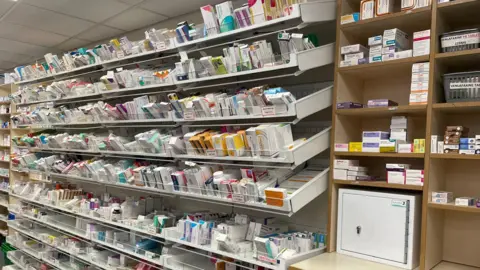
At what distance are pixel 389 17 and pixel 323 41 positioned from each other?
2.15ft

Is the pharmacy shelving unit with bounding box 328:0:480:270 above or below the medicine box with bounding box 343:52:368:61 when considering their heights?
below

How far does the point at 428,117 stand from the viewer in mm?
2137

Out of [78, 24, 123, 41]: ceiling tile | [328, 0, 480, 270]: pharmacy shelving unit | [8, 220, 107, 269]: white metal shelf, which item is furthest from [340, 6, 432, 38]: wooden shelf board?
[8, 220, 107, 269]: white metal shelf

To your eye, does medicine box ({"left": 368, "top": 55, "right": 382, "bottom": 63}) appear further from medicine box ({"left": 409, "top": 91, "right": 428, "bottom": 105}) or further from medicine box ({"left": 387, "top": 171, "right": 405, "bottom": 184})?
medicine box ({"left": 387, "top": 171, "right": 405, "bottom": 184})

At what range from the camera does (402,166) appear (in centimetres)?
225

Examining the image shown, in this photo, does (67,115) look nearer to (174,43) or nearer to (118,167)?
(118,167)

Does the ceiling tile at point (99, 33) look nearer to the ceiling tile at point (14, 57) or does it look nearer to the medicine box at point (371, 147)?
the ceiling tile at point (14, 57)

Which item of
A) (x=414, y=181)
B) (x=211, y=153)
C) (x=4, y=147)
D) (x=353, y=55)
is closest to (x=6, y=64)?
(x=4, y=147)

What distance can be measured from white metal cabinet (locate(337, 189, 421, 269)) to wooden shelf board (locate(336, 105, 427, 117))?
49cm

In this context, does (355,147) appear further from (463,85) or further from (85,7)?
(85,7)

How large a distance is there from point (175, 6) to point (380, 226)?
2.72 metres

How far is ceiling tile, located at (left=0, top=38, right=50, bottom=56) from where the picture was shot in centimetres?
554

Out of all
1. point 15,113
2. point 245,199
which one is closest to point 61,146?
point 15,113

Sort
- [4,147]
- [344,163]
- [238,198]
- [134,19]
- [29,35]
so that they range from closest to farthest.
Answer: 1. [344,163]
2. [238,198]
3. [134,19]
4. [29,35]
5. [4,147]
